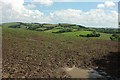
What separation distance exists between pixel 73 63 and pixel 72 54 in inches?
169

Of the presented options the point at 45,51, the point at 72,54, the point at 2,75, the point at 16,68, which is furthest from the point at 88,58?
the point at 2,75

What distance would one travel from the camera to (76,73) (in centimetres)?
2216

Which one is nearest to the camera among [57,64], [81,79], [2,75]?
[2,75]

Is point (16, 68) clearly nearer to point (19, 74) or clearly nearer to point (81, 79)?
point (19, 74)

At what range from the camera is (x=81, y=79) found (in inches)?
805

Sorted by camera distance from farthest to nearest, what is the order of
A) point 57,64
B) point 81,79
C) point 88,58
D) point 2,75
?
1. point 88,58
2. point 57,64
3. point 81,79
4. point 2,75

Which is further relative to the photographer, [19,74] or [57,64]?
[57,64]

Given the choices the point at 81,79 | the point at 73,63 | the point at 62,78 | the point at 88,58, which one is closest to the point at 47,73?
the point at 62,78

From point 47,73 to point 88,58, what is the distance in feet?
28.8

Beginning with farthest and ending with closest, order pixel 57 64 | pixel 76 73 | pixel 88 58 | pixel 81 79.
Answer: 1. pixel 88 58
2. pixel 57 64
3. pixel 76 73
4. pixel 81 79

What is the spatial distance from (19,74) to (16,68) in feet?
5.32

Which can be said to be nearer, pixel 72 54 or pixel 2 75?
pixel 2 75

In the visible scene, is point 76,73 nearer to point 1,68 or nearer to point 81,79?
point 81,79

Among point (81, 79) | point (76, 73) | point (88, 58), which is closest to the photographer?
point (81, 79)
